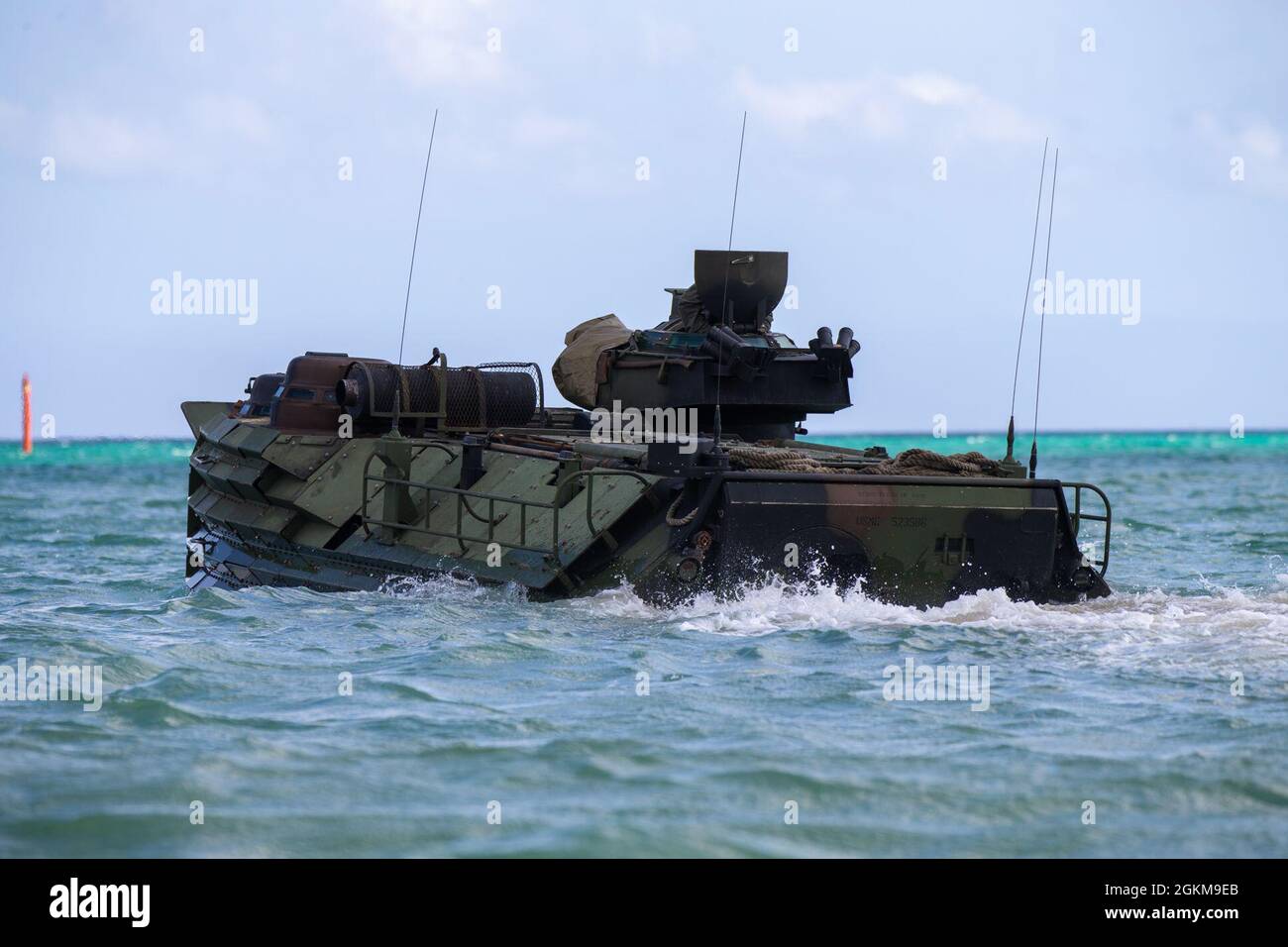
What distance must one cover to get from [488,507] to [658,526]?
168 cm

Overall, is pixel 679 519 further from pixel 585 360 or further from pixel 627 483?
pixel 585 360

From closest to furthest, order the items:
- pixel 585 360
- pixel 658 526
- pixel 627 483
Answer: pixel 658 526 < pixel 627 483 < pixel 585 360

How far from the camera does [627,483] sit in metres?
12.6

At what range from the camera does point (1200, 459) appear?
74250 millimetres

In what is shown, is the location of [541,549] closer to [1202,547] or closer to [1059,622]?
[1059,622]

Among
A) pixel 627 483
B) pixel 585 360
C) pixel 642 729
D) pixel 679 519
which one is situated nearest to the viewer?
pixel 642 729

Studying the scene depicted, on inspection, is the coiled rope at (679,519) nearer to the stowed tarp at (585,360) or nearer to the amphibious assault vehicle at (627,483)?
the amphibious assault vehicle at (627,483)

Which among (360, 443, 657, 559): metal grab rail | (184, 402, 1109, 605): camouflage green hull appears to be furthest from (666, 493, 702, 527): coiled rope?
(360, 443, 657, 559): metal grab rail

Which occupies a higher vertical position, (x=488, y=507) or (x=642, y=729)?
(x=488, y=507)

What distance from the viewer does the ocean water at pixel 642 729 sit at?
7.14 m

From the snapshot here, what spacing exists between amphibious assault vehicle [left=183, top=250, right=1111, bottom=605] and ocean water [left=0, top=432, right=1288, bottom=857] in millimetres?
319

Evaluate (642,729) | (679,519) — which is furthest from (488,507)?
(642,729)

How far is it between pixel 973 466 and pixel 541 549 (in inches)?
126

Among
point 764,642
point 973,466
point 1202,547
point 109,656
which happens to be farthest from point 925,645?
point 1202,547
